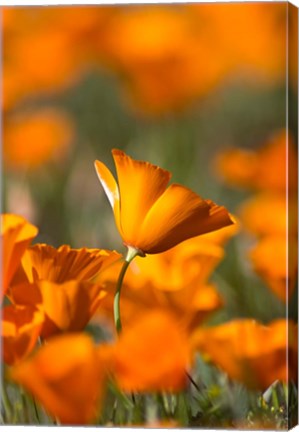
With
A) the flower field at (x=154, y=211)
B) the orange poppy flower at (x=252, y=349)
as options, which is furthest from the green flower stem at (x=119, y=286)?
the orange poppy flower at (x=252, y=349)

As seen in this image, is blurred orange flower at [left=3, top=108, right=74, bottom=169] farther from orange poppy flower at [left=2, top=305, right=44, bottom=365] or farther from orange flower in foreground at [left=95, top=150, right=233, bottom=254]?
orange poppy flower at [left=2, top=305, right=44, bottom=365]

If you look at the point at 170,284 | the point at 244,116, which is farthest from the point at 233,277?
the point at 244,116

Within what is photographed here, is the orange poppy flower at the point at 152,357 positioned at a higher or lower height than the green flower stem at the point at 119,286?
lower

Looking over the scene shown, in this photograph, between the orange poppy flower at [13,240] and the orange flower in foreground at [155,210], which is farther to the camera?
the orange poppy flower at [13,240]

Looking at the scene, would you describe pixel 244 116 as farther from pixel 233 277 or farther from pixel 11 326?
pixel 11 326

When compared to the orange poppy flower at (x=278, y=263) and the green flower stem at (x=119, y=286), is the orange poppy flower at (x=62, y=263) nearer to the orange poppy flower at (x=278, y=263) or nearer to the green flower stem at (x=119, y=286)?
the green flower stem at (x=119, y=286)

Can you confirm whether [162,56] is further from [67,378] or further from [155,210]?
[67,378]

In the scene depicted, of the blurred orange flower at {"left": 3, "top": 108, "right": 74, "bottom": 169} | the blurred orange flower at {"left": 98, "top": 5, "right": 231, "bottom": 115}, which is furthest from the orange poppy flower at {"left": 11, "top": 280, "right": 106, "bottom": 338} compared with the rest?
the blurred orange flower at {"left": 98, "top": 5, "right": 231, "bottom": 115}
